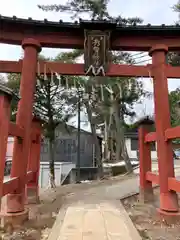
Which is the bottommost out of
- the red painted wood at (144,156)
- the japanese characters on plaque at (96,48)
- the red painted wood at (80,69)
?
the red painted wood at (144,156)

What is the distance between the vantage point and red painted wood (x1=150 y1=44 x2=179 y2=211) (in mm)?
4717

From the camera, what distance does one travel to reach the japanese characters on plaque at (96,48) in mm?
5379

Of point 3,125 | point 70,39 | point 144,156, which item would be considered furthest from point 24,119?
point 144,156

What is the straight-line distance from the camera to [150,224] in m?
4.40

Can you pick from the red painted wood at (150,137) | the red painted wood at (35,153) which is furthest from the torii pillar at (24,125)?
the red painted wood at (150,137)

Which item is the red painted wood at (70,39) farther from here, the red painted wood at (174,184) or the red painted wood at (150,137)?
the red painted wood at (174,184)

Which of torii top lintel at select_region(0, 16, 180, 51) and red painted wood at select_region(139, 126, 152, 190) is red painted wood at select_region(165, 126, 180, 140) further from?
torii top lintel at select_region(0, 16, 180, 51)

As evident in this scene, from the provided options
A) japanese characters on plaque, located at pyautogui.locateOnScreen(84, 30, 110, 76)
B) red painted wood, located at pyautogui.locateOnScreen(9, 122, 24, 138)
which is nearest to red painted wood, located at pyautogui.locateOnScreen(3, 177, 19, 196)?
red painted wood, located at pyautogui.locateOnScreen(9, 122, 24, 138)

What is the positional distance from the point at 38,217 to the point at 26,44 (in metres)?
3.89

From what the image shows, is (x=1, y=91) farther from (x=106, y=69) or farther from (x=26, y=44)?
(x=106, y=69)

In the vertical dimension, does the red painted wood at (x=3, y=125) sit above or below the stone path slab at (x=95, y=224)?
above

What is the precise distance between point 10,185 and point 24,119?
144cm

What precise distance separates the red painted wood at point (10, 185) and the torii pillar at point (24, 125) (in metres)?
0.16

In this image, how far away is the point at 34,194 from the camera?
19.8ft
